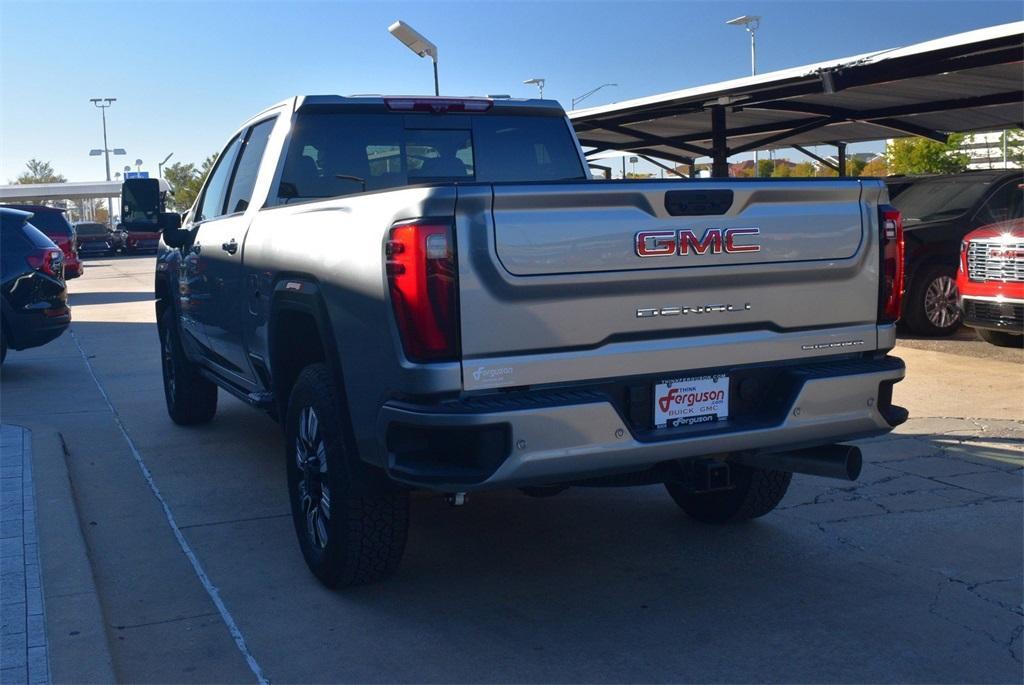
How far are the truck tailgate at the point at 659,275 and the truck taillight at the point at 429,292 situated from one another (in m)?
0.05

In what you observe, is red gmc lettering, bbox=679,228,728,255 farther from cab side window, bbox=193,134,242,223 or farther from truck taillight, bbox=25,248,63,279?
truck taillight, bbox=25,248,63,279

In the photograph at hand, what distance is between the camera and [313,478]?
4.74 m

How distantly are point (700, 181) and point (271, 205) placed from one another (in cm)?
251

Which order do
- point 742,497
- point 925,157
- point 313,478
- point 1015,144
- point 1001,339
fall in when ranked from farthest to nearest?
1. point 925,157
2. point 1015,144
3. point 1001,339
4. point 742,497
5. point 313,478

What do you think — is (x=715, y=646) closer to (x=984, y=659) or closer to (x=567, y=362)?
(x=984, y=659)

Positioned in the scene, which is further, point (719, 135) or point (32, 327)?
point (719, 135)

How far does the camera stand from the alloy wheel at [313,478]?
15.1ft

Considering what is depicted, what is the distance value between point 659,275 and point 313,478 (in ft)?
5.74

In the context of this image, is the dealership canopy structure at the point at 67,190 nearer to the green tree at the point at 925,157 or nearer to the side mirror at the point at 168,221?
the green tree at the point at 925,157

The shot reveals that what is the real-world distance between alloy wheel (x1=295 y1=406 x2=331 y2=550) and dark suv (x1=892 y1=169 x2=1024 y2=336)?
8.66m

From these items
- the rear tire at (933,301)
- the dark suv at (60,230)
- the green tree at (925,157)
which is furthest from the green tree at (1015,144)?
the dark suv at (60,230)

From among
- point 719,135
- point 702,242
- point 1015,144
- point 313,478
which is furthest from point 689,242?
point 1015,144

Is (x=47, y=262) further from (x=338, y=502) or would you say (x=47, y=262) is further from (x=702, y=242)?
(x=702, y=242)

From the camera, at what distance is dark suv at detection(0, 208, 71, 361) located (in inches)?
415
